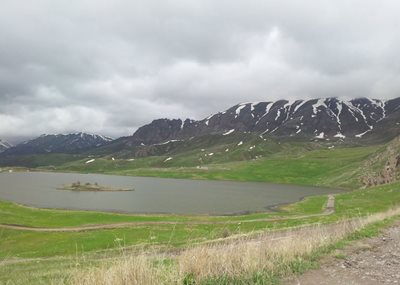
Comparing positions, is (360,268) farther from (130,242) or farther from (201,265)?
(130,242)

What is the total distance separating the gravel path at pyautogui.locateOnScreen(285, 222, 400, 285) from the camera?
546 inches

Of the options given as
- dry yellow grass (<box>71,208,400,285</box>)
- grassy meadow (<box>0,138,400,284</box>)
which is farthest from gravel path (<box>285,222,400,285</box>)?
dry yellow grass (<box>71,208,400,285</box>)

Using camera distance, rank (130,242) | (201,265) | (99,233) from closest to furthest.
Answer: (201,265) → (130,242) → (99,233)

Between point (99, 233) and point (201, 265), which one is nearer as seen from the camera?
point (201, 265)

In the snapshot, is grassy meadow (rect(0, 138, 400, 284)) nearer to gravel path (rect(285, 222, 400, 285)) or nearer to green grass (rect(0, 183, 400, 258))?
green grass (rect(0, 183, 400, 258))

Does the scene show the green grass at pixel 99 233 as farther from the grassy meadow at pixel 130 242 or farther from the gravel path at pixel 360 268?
the gravel path at pixel 360 268

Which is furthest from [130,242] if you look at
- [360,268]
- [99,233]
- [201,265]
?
[201,265]

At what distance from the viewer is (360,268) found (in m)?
15.8

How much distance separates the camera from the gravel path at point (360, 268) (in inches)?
546

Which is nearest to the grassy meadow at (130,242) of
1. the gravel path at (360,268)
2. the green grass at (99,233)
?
the green grass at (99,233)

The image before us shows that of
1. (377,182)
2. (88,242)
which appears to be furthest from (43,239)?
(377,182)

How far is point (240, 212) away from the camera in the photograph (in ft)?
347

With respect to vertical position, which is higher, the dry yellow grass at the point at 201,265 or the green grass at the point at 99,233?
the dry yellow grass at the point at 201,265

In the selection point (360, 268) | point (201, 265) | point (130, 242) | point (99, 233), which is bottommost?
point (130, 242)
